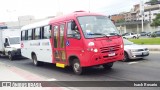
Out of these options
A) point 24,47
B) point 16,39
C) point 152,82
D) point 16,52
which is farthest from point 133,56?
point 16,39

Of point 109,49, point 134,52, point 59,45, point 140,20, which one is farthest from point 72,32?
point 140,20

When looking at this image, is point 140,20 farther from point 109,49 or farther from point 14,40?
point 109,49

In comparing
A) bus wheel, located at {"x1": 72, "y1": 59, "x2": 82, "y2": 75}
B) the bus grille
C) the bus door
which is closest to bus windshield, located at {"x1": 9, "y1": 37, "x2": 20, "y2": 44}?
the bus door

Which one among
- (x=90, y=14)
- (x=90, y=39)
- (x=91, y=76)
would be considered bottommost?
(x=91, y=76)

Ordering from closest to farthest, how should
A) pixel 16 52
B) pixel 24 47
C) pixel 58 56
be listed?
1. pixel 58 56
2. pixel 24 47
3. pixel 16 52

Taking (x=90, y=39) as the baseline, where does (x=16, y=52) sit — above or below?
below

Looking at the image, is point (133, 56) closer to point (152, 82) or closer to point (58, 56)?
point (58, 56)

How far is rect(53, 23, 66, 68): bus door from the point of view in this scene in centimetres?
1216

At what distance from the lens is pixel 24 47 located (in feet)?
59.6

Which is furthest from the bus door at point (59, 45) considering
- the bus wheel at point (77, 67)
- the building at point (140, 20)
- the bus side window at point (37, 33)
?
the building at point (140, 20)

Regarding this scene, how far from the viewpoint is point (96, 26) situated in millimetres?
11125

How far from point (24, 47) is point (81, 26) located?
27.0 ft

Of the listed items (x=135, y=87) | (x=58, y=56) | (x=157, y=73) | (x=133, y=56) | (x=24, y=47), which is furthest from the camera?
(x=24, y=47)

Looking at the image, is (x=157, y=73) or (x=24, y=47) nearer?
(x=157, y=73)
